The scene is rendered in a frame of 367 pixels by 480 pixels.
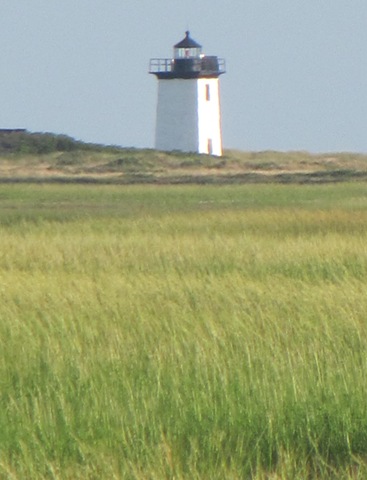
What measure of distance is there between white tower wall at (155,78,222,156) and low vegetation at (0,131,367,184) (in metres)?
1.96

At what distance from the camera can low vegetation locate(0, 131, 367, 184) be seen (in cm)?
4212

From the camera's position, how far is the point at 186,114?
183 feet

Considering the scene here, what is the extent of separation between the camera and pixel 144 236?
1775 centimetres

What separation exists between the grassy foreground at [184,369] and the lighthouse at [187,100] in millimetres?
41572

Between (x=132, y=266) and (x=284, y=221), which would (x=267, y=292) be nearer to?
(x=132, y=266)

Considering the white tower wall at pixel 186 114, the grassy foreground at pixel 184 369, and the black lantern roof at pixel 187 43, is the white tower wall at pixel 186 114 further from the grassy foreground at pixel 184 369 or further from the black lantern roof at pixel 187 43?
the grassy foreground at pixel 184 369

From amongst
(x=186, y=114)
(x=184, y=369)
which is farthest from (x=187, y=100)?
(x=184, y=369)

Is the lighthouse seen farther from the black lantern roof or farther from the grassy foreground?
the grassy foreground

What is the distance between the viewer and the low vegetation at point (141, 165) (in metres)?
42.1

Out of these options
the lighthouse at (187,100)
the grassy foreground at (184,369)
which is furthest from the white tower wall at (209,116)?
the grassy foreground at (184,369)

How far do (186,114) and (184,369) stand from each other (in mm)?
49117

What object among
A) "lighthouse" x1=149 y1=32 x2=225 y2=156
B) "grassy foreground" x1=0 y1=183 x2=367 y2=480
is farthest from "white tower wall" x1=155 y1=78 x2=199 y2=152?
"grassy foreground" x1=0 y1=183 x2=367 y2=480

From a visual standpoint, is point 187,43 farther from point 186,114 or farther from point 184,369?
point 184,369

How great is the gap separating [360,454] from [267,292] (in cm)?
419
